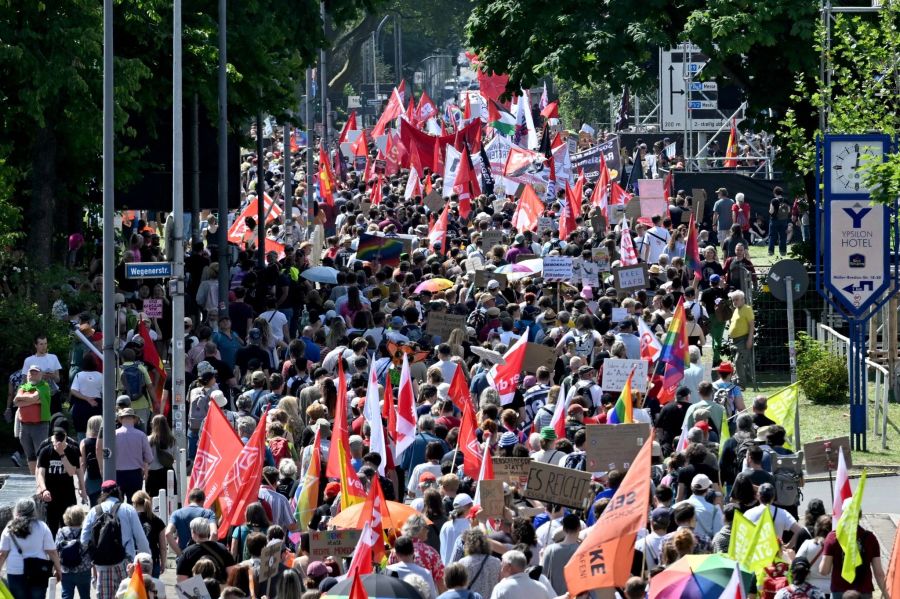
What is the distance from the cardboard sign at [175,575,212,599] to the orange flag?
2.37 m

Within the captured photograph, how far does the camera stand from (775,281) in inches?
914

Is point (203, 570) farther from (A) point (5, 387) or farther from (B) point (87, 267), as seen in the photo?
(B) point (87, 267)

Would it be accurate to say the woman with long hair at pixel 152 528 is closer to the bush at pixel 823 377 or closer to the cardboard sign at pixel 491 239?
the bush at pixel 823 377

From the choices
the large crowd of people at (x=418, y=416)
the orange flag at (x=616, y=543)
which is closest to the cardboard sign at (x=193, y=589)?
the large crowd of people at (x=418, y=416)

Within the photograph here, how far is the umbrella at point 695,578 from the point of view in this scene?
1163 centimetres

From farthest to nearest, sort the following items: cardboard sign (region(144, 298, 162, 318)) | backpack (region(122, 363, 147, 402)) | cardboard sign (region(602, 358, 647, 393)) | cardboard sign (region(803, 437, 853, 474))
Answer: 1. cardboard sign (region(144, 298, 162, 318))
2. backpack (region(122, 363, 147, 402))
3. cardboard sign (region(602, 358, 647, 393))
4. cardboard sign (region(803, 437, 853, 474))

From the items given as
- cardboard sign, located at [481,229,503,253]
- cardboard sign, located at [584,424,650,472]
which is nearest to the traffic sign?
cardboard sign, located at [584,424,650,472]

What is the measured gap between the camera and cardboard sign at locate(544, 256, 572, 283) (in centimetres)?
2591

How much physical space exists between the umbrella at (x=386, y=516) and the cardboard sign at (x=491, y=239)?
1629cm

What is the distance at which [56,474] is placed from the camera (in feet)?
57.3

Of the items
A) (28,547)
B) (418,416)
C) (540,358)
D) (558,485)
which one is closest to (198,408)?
(418,416)

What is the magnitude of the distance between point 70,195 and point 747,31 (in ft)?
34.7

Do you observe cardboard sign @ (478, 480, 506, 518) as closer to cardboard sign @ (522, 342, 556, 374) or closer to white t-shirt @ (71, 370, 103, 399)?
cardboard sign @ (522, 342, 556, 374)

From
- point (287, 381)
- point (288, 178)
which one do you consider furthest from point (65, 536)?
point (288, 178)
